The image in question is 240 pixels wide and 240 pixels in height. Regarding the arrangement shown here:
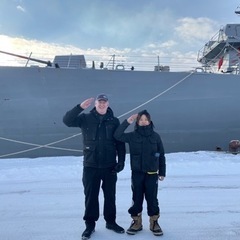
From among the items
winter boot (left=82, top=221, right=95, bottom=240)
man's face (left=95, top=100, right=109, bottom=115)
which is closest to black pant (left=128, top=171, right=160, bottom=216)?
winter boot (left=82, top=221, right=95, bottom=240)

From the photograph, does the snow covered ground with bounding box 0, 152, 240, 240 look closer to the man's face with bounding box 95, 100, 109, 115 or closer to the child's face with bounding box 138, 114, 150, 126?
the child's face with bounding box 138, 114, 150, 126

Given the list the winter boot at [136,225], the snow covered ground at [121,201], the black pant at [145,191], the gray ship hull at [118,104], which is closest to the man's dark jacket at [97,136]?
the black pant at [145,191]

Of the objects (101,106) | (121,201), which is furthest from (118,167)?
(121,201)

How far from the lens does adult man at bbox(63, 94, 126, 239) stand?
336cm

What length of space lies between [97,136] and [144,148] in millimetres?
466

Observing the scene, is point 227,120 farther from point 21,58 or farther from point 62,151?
point 21,58

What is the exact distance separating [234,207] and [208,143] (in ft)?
16.4

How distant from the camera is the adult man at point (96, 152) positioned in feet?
11.0

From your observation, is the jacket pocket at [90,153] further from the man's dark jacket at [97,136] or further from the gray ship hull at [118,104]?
the gray ship hull at [118,104]

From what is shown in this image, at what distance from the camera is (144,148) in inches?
133

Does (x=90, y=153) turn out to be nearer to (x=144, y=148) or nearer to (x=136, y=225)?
(x=144, y=148)

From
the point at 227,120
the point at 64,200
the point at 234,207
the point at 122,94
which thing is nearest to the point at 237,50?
the point at 227,120

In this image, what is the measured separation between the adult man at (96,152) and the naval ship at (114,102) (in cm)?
519

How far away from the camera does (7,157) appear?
8469mm
